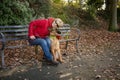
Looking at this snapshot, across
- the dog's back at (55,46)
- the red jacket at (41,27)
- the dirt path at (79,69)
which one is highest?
the red jacket at (41,27)

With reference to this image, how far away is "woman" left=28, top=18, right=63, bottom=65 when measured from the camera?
7.84m

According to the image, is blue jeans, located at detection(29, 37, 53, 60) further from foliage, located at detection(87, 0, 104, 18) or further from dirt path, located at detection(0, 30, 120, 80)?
foliage, located at detection(87, 0, 104, 18)

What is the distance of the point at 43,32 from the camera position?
8078 mm

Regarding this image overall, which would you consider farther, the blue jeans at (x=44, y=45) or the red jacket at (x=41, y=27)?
the red jacket at (x=41, y=27)

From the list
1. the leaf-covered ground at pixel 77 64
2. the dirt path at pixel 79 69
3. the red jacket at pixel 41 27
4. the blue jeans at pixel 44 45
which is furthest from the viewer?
the red jacket at pixel 41 27

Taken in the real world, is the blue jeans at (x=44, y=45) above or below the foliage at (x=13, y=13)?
below

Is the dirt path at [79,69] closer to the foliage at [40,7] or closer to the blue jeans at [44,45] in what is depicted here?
the blue jeans at [44,45]

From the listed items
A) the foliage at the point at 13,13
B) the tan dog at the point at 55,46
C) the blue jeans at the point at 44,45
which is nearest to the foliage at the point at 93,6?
the foliage at the point at 13,13

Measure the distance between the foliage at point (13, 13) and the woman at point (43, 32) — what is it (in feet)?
8.53

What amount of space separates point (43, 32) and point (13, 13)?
9.61ft

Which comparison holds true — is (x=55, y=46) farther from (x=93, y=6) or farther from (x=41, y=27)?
(x=93, y=6)

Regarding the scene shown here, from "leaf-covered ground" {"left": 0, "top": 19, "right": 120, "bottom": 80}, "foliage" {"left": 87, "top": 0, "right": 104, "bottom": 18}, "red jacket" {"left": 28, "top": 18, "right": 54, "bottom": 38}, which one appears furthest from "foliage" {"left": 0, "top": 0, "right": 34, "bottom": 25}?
"foliage" {"left": 87, "top": 0, "right": 104, "bottom": 18}

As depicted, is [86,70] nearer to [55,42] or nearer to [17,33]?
[55,42]

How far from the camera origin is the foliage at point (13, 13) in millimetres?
10289
